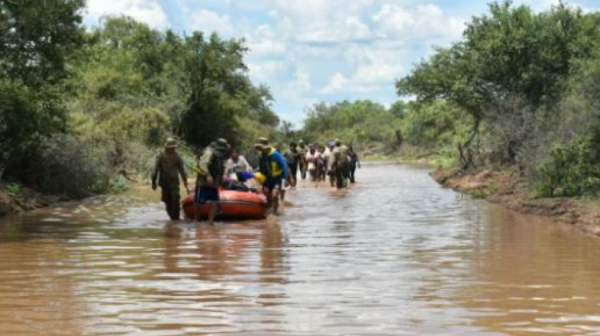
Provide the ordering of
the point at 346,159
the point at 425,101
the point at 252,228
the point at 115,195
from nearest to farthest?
the point at 252,228
the point at 115,195
the point at 346,159
the point at 425,101

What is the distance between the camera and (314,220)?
17125 millimetres

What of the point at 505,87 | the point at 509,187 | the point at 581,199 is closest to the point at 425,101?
the point at 505,87

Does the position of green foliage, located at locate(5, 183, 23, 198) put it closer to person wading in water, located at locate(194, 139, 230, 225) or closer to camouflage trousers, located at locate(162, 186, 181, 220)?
camouflage trousers, located at locate(162, 186, 181, 220)

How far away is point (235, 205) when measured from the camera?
16469 millimetres

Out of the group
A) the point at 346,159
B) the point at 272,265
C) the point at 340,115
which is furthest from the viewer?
the point at 340,115

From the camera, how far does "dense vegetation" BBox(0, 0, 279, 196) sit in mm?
18516

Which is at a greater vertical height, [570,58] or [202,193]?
[570,58]

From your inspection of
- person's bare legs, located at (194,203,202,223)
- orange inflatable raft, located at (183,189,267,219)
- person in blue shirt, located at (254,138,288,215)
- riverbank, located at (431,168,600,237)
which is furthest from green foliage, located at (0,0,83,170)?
riverbank, located at (431,168,600,237)

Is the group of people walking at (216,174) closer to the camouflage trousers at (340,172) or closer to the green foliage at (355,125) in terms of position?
the camouflage trousers at (340,172)

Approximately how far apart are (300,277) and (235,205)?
22.9ft

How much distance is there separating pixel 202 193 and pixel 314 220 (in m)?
2.60

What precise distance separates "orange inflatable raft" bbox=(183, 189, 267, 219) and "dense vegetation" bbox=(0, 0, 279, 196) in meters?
4.30

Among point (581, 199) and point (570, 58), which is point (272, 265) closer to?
point (581, 199)

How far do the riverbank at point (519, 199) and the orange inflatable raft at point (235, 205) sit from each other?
5911mm
